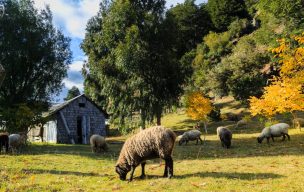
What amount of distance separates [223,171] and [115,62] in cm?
2545

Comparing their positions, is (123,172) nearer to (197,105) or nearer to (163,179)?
(163,179)

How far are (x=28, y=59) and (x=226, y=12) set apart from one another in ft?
183

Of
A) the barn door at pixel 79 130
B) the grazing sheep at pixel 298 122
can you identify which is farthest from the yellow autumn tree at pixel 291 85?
the barn door at pixel 79 130

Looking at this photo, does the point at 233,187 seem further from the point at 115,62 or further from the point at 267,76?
the point at 267,76

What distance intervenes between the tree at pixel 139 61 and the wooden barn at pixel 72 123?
5.62 m

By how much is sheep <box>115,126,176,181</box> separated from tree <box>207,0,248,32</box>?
70432 mm

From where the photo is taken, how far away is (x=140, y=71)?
123ft

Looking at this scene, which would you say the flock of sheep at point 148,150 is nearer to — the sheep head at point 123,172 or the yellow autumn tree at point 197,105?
the sheep head at point 123,172

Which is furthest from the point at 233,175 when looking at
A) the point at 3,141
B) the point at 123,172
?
the point at 3,141

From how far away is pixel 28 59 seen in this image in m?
36.4

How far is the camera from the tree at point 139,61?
122ft

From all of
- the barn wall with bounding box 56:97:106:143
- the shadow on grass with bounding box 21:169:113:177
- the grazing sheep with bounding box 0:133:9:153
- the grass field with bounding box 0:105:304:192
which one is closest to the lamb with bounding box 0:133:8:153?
the grazing sheep with bounding box 0:133:9:153

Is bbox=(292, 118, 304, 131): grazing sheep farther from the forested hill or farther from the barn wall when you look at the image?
the barn wall

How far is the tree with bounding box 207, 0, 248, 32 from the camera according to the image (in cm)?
7981
